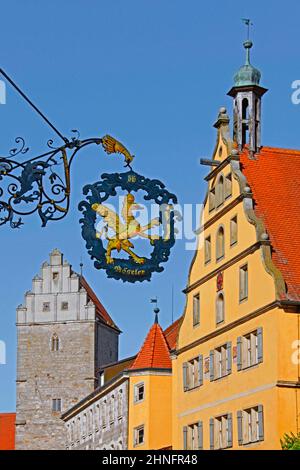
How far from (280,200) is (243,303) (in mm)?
5204

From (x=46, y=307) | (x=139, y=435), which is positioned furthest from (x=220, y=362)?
(x=46, y=307)

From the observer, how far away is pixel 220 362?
55.2 metres

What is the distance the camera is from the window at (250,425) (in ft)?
165

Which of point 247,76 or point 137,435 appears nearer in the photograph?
point 247,76

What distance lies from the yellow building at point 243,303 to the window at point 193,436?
0.04 metres

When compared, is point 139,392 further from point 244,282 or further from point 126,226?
point 126,226

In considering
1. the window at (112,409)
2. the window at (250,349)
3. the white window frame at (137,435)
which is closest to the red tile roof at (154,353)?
the white window frame at (137,435)

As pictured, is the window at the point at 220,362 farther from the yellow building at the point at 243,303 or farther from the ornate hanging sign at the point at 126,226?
the ornate hanging sign at the point at 126,226

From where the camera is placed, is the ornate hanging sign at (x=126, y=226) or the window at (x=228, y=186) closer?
the ornate hanging sign at (x=126, y=226)

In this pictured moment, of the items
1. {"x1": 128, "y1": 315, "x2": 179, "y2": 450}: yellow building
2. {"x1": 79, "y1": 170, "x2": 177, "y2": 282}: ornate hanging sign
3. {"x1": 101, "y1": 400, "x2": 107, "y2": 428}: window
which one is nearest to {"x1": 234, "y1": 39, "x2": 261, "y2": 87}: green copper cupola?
{"x1": 128, "y1": 315, "x2": 179, "y2": 450}: yellow building

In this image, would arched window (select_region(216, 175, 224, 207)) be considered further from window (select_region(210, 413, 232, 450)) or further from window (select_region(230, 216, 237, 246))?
window (select_region(210, 413, 232, 450))
